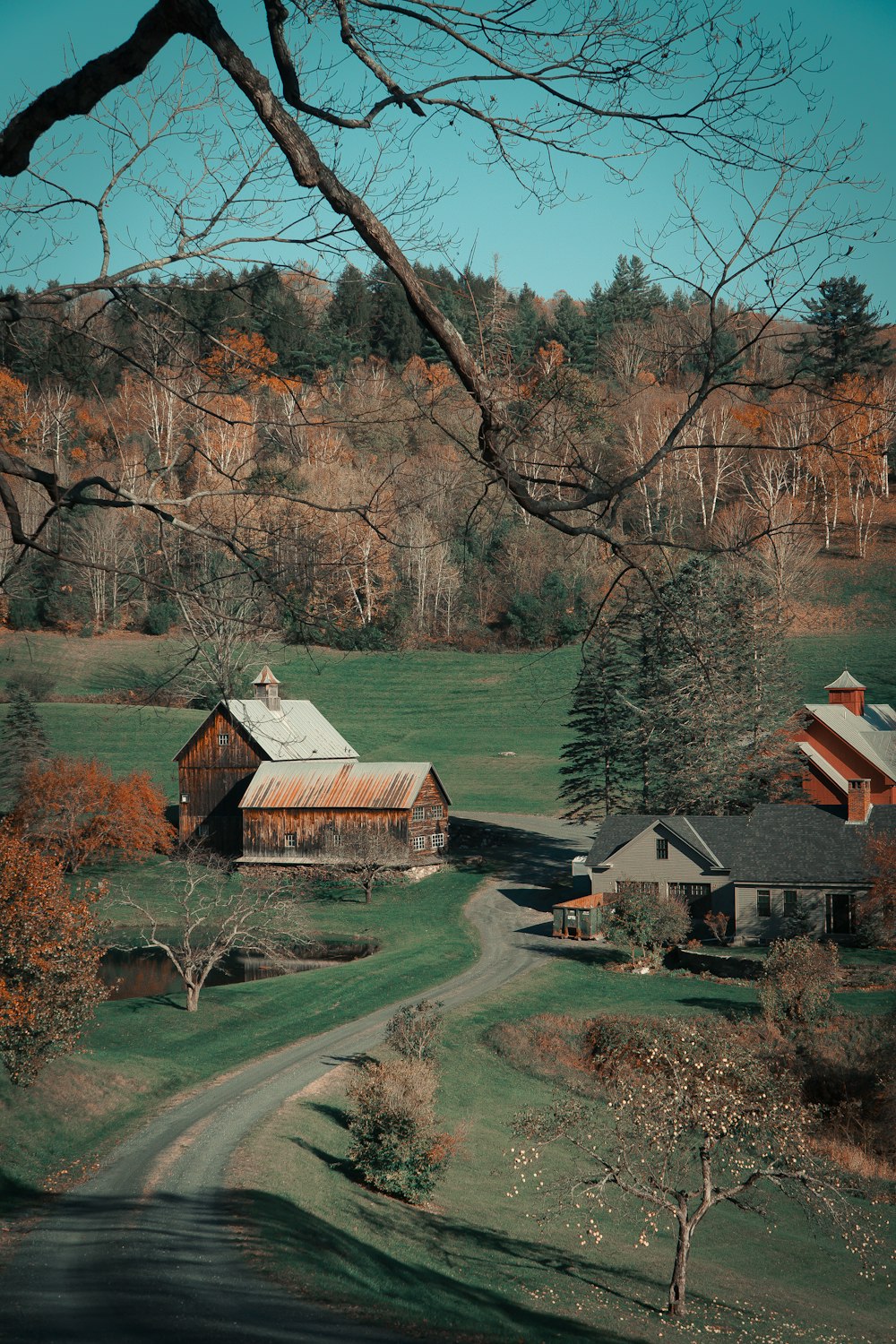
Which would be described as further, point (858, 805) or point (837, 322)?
point (858, 805)

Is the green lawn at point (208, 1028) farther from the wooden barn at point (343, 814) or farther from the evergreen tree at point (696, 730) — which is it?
the evergreen tree at point (696, 730)

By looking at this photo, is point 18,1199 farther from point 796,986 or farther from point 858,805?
point 858,805

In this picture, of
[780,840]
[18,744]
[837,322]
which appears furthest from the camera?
[18,744]

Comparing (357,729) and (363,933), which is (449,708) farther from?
(363,933)

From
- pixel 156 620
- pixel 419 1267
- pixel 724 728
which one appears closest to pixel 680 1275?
pixel 419 1267

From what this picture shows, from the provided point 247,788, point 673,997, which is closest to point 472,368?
point 673,997

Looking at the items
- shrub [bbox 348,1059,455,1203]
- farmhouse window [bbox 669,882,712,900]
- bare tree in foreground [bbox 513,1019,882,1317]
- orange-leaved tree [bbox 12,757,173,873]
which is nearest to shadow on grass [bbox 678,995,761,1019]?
bare tree in foreground [bbox 513,1019,882,1317]

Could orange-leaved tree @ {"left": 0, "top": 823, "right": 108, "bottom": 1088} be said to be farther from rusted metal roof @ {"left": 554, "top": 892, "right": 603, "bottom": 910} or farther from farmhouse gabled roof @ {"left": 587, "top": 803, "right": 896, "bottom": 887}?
farmhouse gabled roof @ {"left": 587, "top": 803, "right": 896, "bottom": 887}
